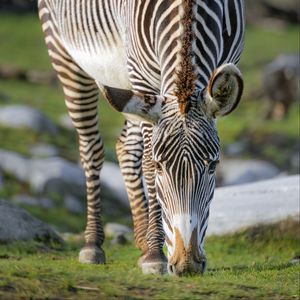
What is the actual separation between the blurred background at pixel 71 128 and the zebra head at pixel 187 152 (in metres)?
7.96

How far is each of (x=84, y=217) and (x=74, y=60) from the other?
5.77 m

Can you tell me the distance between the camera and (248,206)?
1191 cm

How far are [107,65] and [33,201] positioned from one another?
693 cm

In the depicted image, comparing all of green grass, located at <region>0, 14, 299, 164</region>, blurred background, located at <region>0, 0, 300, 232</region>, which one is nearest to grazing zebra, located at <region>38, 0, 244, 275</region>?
blurred background, located at <region>0, 0, 300, 232</region>

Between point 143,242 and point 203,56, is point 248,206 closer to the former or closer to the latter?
→ point 143,242

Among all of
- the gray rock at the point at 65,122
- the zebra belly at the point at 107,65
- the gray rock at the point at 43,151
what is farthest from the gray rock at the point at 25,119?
the zebra belly at the point at 107,65

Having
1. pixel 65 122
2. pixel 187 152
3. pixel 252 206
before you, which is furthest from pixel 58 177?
pixel 187 152

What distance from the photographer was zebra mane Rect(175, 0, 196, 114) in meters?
7.91

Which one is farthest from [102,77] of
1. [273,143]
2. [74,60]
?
[273,143]

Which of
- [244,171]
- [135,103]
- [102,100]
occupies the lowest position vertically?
[135,103]

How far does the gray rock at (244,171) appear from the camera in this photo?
64.3 feet

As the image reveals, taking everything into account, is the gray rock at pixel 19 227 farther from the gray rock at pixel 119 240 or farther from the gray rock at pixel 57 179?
the gray rock at pixel 57 179

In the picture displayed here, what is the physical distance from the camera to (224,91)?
7832 millimetres

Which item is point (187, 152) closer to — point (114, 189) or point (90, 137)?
point (90, 137)
